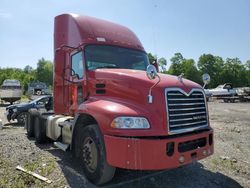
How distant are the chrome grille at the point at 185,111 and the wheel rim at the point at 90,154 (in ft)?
4.85

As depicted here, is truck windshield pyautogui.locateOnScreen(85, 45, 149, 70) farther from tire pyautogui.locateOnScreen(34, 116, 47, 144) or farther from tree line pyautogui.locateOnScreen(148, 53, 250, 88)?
tree line pyautogui.locateOnScreen(148, 53, 250, 88)

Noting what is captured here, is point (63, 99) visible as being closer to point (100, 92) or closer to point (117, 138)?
point (100, 92)

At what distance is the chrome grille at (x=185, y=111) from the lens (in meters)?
5.18

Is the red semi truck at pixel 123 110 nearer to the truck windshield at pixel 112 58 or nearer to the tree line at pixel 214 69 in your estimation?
the truck windshield at pixel 112 58

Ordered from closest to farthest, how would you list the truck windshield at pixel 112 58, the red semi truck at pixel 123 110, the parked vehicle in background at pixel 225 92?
the red semi truck at pixel 123 110 → the truck windshield at pixel 112 58 → the parked vehicle in background at pixel 225 92

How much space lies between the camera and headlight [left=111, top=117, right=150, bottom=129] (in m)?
4.92

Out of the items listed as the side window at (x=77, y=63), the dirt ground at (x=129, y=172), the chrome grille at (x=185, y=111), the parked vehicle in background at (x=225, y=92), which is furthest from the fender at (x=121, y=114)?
the parked vehicle in background at (x=225, y=92)

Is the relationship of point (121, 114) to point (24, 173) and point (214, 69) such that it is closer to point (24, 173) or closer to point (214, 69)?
point (24, 173)

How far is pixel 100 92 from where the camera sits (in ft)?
20.0

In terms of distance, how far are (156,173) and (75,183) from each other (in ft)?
5.44

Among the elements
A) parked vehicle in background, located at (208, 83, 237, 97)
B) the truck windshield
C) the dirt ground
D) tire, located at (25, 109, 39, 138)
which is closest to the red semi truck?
the truck windshield

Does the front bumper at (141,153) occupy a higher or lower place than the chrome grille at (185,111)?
lower

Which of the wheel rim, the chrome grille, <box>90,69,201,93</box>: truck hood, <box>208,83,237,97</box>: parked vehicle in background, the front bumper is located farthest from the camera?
<box>208,83,237,97</box>: parked vehicle in background

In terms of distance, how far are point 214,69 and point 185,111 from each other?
7217cm
